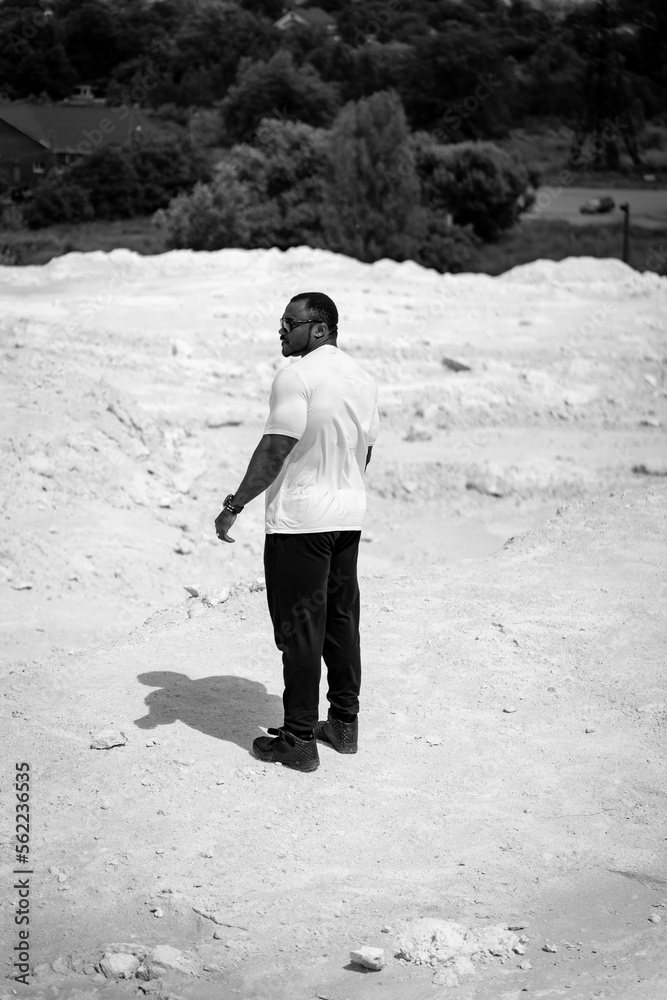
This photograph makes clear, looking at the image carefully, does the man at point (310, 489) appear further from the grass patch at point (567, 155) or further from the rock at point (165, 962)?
the grass patch at point (567, 155)

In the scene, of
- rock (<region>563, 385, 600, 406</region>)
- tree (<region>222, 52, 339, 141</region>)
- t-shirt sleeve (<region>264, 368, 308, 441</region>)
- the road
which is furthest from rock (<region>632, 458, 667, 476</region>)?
tree (<region>222, 52, 339, 141</region>)

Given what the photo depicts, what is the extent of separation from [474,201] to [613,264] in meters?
13.9

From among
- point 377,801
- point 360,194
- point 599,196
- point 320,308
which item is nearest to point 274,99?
point 599,196

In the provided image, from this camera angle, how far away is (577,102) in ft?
148

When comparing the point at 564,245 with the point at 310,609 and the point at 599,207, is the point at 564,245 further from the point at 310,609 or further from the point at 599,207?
the point at 310,609

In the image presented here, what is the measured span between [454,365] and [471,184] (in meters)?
21.1

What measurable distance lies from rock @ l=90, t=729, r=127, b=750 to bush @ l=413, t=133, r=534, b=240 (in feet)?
104

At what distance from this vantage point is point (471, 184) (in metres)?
34.6

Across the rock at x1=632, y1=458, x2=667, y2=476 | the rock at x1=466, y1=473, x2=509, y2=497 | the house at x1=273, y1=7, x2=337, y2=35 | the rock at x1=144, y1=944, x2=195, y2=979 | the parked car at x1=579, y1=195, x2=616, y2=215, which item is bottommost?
the rock at x1=466, y1=473, x2=509, y2=497

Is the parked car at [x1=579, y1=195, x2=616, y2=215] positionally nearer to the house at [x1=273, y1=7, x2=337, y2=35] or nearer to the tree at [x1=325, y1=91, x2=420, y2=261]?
the tree at [x1=325, y1=91, x2=420, y2=261]

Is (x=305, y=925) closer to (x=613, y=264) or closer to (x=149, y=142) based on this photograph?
(x=613, y=264)

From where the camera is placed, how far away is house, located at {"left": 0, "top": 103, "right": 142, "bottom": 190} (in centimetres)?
3372

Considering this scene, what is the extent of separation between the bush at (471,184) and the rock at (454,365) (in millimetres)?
20174

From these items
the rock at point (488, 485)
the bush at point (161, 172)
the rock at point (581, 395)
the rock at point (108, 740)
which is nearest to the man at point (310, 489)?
the rock at point (108, 740)
